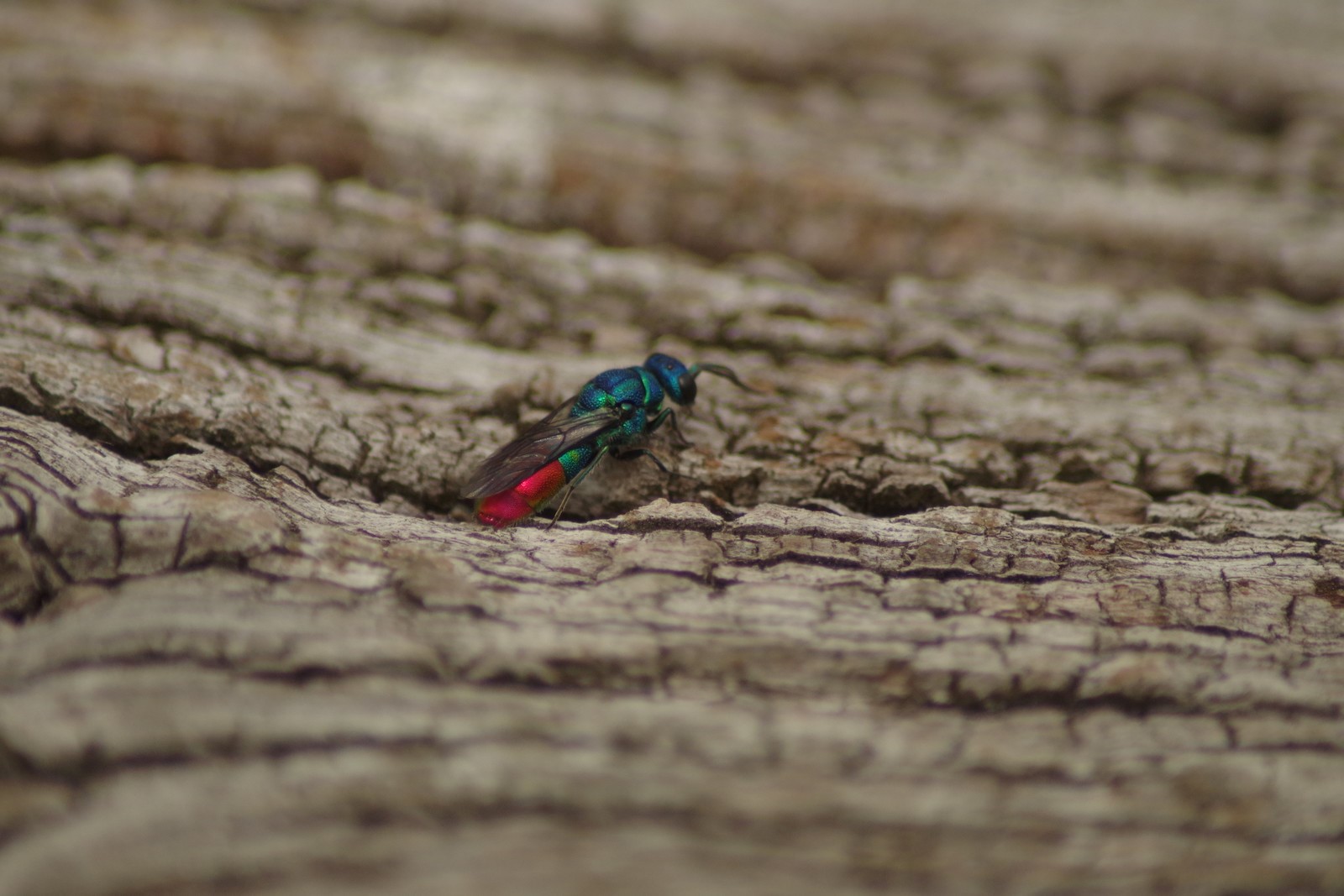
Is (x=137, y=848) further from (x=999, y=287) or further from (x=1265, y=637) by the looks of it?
(x=999, y=287)

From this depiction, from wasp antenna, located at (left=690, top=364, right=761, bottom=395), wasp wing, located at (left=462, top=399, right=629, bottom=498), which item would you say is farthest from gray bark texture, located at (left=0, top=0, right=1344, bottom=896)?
wasp wing, located at (left=462, top=399, right=629, bottom=498)

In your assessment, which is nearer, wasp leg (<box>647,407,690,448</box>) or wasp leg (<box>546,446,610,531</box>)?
wasp leg (<box>546,446,610,531</box>)

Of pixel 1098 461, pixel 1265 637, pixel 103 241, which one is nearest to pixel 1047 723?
pixel 1265 637

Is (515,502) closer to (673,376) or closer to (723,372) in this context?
(673,376)

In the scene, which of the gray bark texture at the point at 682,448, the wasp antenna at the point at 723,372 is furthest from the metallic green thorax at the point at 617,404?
the wasp antenna at the point at 723,372

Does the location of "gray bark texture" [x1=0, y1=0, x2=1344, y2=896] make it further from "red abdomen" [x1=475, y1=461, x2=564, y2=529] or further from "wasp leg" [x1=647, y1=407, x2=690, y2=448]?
"red abdomen" [x1=475, y1=461, x2=564, y2=529]

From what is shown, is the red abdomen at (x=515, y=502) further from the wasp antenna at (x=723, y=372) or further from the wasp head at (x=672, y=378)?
the wasp antenna at (x=723, y=372)

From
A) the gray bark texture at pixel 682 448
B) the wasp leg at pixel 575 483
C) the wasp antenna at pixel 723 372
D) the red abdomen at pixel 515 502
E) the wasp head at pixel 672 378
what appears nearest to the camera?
the gray bark texture at pixel 682 448
